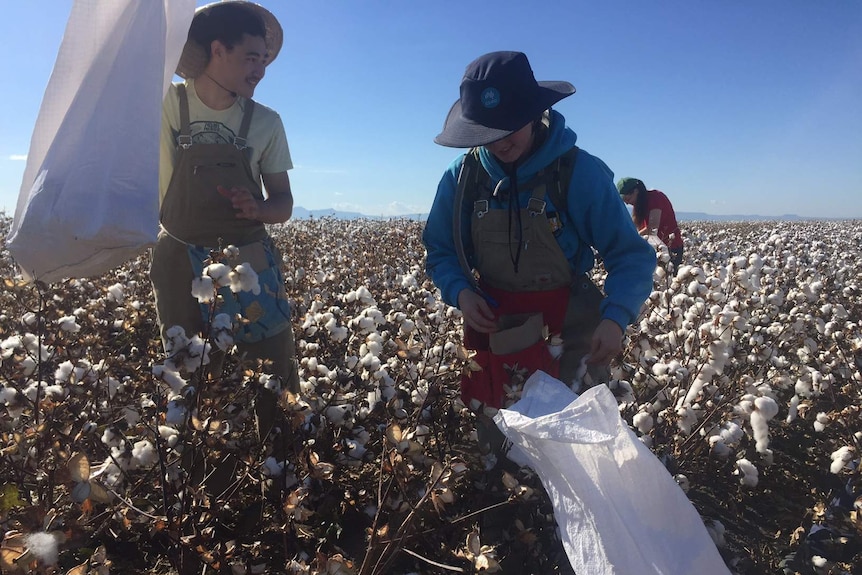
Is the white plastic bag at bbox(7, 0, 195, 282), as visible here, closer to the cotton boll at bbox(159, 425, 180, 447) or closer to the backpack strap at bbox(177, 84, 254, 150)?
the backpack strap at bbox(177, 84, 254, 150)

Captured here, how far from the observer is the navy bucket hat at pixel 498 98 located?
1765mm

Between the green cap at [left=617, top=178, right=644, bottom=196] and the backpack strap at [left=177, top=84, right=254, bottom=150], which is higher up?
the green cap at [left=617, top=178, right=644, bottom=196]

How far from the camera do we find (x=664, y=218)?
6.53 metres

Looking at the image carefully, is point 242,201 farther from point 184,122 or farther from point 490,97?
point 490,97

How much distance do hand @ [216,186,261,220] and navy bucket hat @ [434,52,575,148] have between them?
70cm

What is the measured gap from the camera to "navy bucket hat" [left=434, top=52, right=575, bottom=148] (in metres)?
1.76

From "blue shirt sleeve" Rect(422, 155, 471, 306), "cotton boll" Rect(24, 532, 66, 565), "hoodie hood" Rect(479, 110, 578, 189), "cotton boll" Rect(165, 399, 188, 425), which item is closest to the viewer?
Answer: "cotton boll" Rect(24, 532, 66, 565)

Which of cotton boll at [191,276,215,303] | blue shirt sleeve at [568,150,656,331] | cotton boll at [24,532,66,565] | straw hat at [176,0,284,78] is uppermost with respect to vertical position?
straw hat at [176,0,284,78]

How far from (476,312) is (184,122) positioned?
124cm

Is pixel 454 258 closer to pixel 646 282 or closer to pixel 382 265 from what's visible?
pixel 646 282

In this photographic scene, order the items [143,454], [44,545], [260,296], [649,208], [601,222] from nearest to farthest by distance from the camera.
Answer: [44,545] → [143,454] → [601,222] → [260,296] → [649,208]

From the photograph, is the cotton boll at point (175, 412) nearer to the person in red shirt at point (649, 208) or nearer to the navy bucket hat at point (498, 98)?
the navy bucket hat at point (498, 98)

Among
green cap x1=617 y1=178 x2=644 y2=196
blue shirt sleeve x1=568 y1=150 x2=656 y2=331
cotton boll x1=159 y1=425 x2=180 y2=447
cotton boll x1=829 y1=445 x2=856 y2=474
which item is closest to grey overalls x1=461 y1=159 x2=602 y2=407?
blue shirt sleeve x1=568 y1=150 x2=656 y2=331

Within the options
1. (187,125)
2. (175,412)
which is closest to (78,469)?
(175,412)
